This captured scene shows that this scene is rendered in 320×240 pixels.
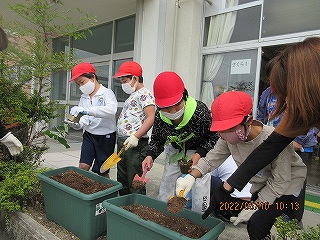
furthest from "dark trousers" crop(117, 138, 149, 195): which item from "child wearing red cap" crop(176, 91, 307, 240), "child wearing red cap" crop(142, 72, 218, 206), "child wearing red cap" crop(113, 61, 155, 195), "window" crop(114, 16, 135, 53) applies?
"window" crop(114, 16, 135, 53)

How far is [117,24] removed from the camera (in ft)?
22.8

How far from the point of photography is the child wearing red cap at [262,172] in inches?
59.1

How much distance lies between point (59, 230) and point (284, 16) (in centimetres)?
436

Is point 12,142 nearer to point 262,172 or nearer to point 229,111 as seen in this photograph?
point 229,111

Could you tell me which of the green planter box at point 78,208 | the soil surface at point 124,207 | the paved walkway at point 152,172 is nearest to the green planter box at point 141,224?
the soil surface at point 124,207

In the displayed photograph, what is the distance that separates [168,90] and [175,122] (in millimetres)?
323

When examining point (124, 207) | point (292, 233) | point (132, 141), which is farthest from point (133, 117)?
point (292, 233)

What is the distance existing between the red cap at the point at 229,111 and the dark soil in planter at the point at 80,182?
3.75 ft

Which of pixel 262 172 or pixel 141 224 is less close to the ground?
pixel 262 172

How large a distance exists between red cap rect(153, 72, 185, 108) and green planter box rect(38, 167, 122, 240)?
0.80 m

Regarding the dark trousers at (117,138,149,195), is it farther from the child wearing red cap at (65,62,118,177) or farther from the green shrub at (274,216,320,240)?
the green shrub at (274,216,320,240)

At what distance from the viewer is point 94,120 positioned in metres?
2.90

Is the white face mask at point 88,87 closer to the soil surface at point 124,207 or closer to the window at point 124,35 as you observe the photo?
the soil surface at point 124,207

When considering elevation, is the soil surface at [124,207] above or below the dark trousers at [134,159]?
below
